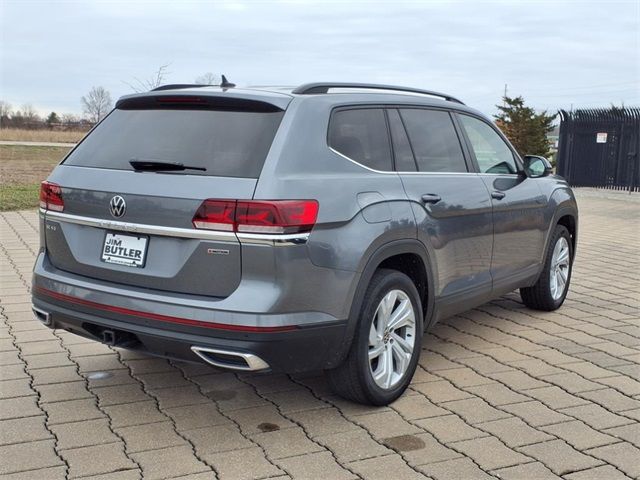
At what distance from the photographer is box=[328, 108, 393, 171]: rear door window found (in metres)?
3.95

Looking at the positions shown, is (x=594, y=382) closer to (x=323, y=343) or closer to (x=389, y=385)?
(x=389, y=385)

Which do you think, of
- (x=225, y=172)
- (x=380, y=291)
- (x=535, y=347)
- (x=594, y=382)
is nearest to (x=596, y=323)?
(x=535, y=347)

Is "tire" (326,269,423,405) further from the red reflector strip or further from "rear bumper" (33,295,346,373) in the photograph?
the red reflector strip

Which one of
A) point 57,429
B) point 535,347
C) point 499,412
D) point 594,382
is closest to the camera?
point 57,429

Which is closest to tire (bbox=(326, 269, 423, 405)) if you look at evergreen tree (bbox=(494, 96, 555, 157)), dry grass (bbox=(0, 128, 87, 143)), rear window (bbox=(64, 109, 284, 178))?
rear window (bbox=(64, 109, 284, 178))

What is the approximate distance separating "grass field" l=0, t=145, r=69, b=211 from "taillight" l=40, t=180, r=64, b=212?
30.8 ft

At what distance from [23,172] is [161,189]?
19.5 m

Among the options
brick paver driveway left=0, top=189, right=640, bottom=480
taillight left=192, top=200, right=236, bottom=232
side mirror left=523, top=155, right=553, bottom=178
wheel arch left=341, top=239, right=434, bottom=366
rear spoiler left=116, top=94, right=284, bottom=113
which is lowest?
brick paver driveway left=0, top=189, right=640, bottom=480

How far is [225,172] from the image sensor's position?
3514mm

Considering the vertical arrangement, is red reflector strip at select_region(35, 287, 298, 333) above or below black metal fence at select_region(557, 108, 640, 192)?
below

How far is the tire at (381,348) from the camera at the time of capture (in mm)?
3840

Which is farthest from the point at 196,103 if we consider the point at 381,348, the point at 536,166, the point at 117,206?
the point at 536,166

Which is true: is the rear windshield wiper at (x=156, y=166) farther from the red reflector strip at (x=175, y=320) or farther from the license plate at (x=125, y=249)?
the red reflector strip at (x=175, y=320)

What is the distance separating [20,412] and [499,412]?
8.46ft
